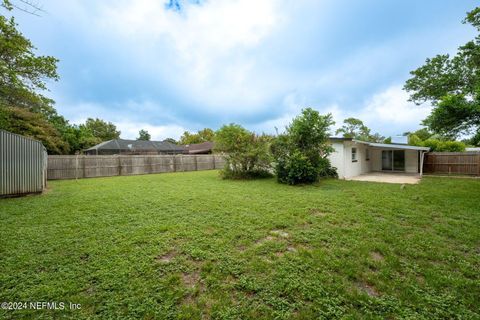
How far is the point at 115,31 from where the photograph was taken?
7898 millimetres

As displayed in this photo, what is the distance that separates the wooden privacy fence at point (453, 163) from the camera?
11.6 meters

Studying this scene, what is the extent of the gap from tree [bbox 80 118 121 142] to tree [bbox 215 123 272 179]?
3232cm

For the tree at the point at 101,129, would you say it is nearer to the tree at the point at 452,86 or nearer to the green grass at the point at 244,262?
the green grass at the point at 244,262

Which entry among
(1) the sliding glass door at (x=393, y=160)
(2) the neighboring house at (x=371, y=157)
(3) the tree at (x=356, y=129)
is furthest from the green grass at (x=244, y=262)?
(3) the tree at (x=356, y=129)

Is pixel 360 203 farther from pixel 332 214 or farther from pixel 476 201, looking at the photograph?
pixel 476 201

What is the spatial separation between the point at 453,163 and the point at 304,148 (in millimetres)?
10683

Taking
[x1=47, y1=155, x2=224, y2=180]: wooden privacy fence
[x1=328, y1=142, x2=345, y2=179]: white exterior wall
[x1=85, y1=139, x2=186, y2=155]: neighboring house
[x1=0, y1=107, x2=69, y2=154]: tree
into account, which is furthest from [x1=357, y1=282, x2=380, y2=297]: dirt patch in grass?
[x1=85, y1=139, x2=186, y2=155]: neighboring house

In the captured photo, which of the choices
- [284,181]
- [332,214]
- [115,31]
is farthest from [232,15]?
[332,214]

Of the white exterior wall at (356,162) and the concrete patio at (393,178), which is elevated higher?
the white exterior wall at (356,162)

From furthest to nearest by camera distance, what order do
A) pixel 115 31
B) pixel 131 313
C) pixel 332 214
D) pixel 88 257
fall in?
pixel 115 31, pixel 332 214, pixel 88 257, pixel 131 313

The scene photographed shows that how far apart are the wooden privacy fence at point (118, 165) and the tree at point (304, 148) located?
548cm

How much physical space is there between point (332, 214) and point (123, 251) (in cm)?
421

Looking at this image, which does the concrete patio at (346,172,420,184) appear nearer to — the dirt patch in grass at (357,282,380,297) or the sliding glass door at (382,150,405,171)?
the sliding glass door at (382,150,405,171)

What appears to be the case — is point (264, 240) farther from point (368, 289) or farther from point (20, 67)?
point (20, 67)
